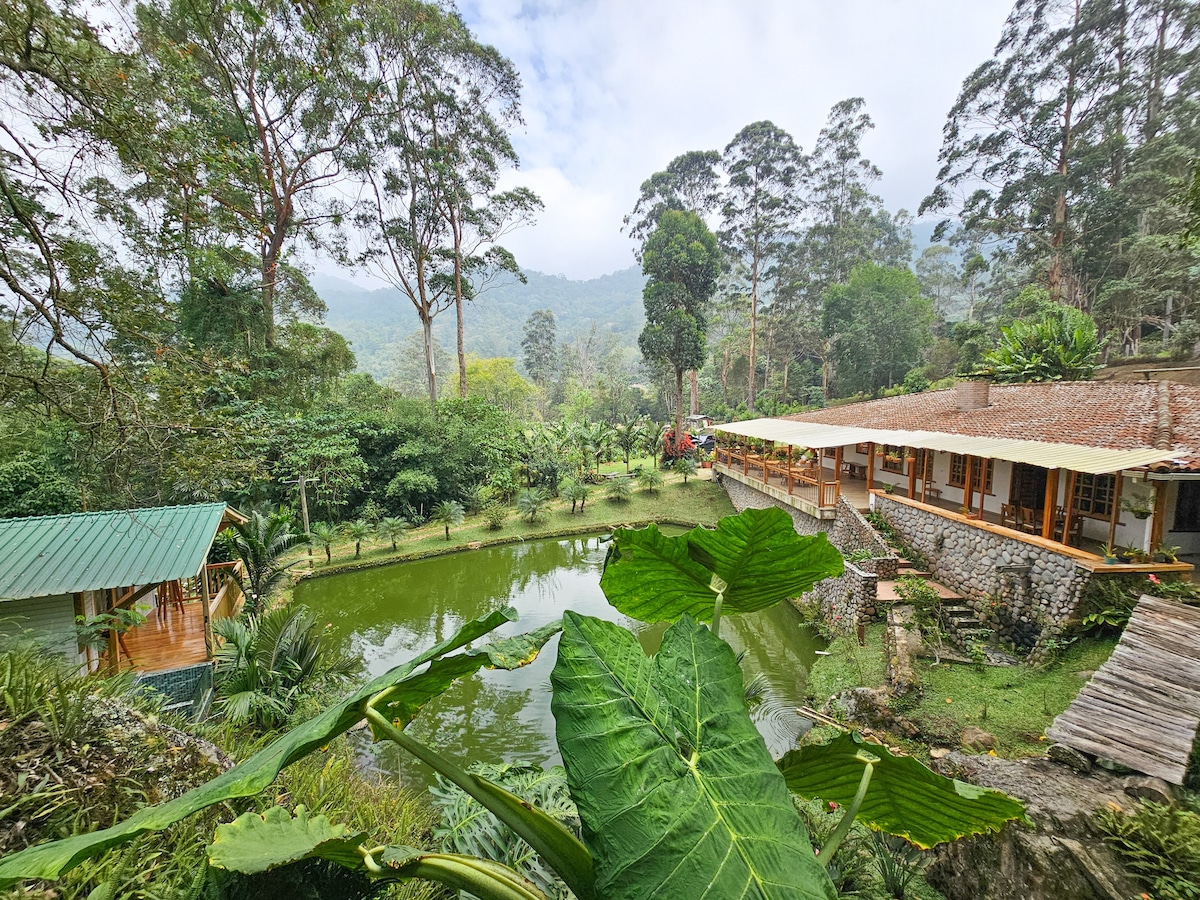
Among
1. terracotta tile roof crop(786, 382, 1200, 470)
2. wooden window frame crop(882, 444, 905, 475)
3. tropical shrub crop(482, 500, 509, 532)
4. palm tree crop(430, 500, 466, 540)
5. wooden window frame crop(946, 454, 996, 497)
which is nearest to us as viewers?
terracotta tile roof crop(786, 382, 1200, 470)

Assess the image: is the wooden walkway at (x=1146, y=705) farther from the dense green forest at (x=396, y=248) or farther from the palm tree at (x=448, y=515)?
the palm tree at (x=448, y=515)

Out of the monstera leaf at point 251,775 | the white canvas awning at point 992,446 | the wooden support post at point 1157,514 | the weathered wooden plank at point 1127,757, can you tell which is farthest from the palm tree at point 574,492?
the monstera leaf at point 251,775

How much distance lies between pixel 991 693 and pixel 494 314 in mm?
92391

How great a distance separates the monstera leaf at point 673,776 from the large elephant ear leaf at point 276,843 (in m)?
0.31

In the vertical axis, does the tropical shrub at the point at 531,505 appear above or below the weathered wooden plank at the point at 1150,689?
below

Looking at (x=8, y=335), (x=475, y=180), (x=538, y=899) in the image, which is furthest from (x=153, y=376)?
(x=475, y=180)

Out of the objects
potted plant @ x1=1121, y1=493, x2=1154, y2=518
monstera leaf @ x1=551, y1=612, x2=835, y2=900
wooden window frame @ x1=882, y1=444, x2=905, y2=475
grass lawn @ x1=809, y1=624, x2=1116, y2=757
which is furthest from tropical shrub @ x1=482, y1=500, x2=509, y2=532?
monstera leaf @ x1=551, y1=612, x2=835, y2=900

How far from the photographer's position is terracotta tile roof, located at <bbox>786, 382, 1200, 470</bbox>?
6137 mm

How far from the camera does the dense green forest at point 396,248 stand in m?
4.09

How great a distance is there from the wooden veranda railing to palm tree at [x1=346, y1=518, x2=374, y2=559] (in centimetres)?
1026

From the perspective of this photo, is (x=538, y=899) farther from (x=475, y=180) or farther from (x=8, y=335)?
(x=475, y=180)

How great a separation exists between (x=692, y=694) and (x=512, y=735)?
5.84 meters

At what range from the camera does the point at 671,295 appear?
774 inches

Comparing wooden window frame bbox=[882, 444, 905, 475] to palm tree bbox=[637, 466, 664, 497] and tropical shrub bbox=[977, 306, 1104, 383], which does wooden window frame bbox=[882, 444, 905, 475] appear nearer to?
tropical shrub bbox=[977, 306, 1104, 383]
